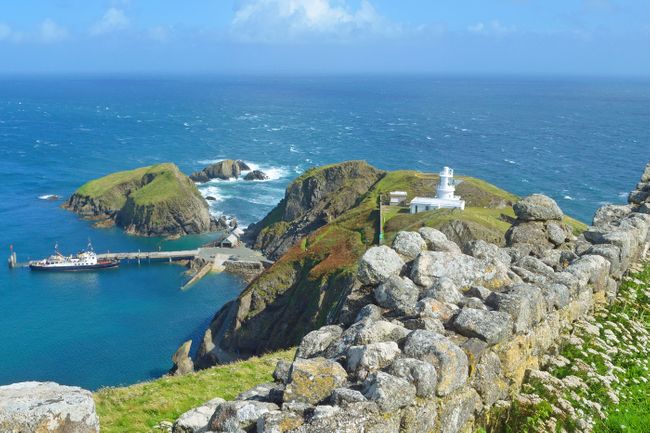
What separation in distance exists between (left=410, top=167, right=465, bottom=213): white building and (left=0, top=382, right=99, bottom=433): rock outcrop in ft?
216

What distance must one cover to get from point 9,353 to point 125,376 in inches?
677

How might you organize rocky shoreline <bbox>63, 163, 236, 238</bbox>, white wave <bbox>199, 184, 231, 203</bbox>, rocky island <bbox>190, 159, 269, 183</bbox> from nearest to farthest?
rocky shoreline <bbox>63, 163, 236, 238</bbox>, white wave <bbox>199, 184, 231, 203</bbox>, rocky island <bbox>190, 159, 269, 183</bbox>

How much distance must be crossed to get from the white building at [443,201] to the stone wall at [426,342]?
179 ft

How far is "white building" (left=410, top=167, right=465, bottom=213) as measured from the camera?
243ft

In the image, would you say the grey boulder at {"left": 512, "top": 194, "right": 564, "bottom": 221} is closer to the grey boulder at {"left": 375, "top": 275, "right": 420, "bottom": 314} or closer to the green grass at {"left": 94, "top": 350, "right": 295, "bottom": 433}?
the green grass at {"left": 94, "top": 350, "right": 295, "bottom": 433}

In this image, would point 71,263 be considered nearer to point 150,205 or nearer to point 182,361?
point 150,205

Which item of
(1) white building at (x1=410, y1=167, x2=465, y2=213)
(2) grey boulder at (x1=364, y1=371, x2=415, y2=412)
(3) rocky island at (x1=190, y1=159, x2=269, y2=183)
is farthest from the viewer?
(3) rocky island at (x1=190, y1=159, x2=269, y2=183)

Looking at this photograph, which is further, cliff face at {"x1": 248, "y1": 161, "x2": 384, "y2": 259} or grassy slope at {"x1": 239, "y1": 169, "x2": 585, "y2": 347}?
cliff face at {"x1": 248, "y1": 161, "x2": 384, "y2": 259}

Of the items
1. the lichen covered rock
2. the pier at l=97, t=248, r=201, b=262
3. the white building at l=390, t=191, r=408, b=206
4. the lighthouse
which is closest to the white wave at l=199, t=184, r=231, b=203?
the pier at l=97, t=248, r=201, b=262

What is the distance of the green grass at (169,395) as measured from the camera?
1745 centimetres

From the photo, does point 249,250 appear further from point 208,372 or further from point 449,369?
point 449,369

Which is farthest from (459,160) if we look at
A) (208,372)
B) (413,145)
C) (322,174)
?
(208,372)

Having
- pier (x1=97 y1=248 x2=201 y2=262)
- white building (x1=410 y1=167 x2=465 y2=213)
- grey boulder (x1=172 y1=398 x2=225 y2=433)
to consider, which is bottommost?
pier (x1=97 y1=248 x2=201 y2=262)

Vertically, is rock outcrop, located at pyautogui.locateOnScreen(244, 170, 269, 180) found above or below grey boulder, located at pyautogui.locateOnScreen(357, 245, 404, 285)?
below
